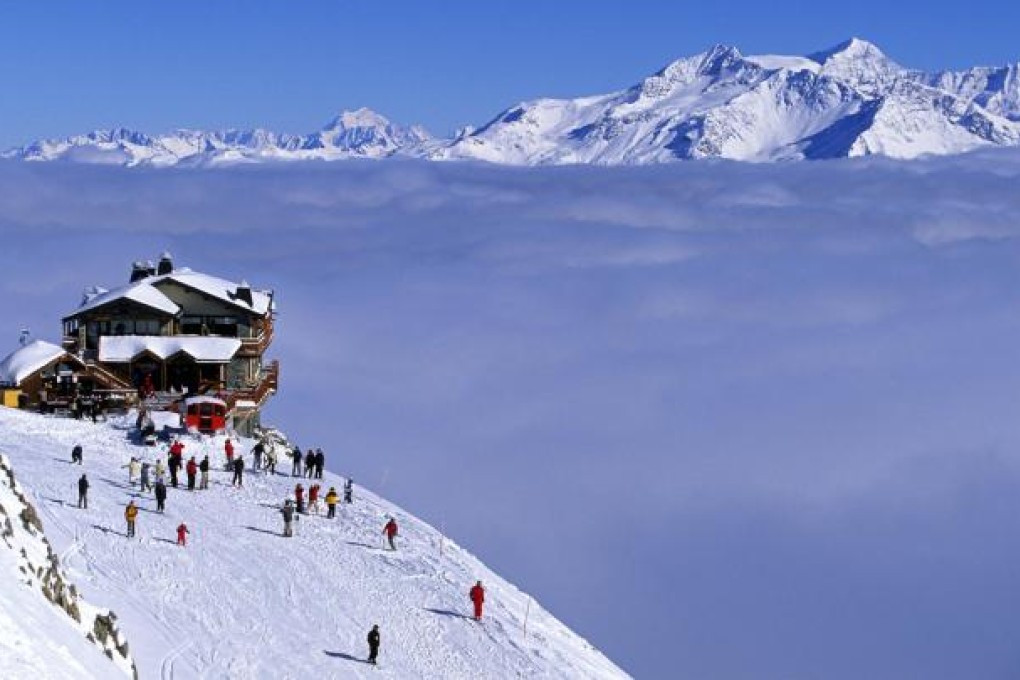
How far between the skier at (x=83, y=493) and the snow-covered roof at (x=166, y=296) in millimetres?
27392

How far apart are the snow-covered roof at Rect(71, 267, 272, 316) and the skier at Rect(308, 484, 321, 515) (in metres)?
25.7

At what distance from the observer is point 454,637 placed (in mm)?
31516

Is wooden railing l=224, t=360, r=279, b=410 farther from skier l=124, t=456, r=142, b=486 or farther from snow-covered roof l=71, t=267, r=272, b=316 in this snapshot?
skier l=124, t=456, r=142, b=486

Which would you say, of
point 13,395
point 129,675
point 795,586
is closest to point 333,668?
point 129,675

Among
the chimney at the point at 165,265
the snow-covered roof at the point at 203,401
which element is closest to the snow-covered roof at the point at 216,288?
the chimney at the point at 165,265

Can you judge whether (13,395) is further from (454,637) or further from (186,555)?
(454,637)

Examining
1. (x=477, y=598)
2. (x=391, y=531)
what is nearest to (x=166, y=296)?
(x=391, y=531)

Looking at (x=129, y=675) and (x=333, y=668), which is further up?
(x=129, y=675)

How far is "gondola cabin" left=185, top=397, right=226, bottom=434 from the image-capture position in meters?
47.6

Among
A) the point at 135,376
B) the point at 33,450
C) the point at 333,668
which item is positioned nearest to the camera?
the point at 333,668

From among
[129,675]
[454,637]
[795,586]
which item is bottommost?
[795,586]

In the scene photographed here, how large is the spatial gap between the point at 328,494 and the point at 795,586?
165 m

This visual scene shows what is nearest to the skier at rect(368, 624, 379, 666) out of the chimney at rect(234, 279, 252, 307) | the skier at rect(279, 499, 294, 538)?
the skier at rect(279, 499, 294, 538)

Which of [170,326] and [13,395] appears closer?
[13,395]
